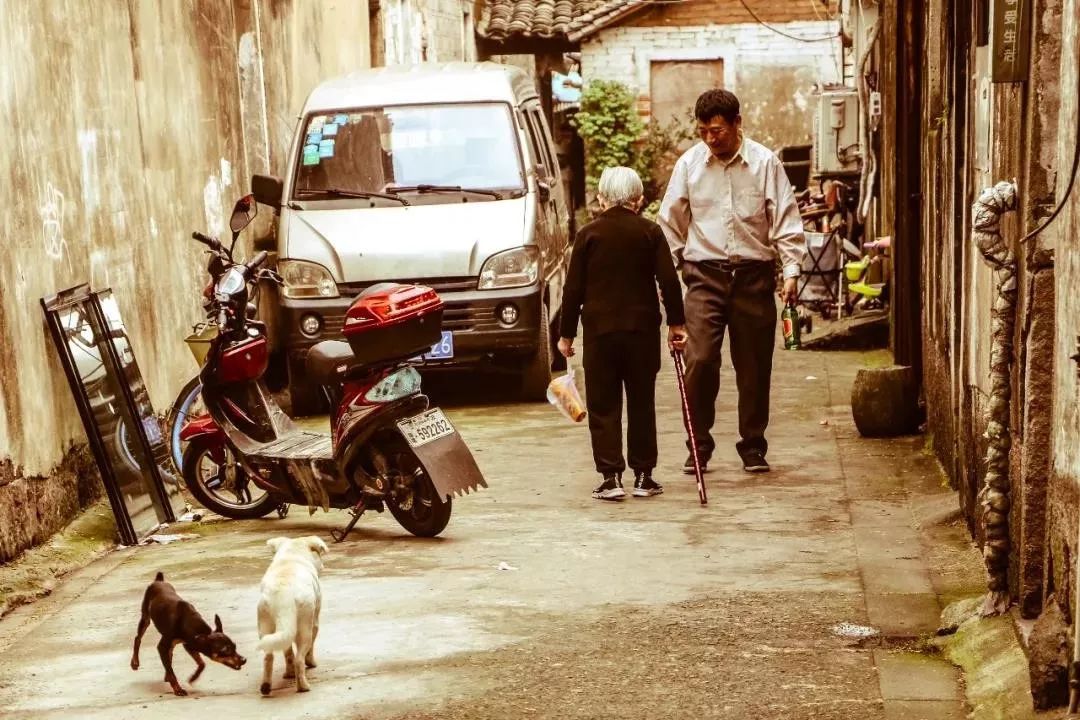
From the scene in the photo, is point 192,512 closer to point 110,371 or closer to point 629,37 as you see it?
point 110,371

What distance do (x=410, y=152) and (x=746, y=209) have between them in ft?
12.2

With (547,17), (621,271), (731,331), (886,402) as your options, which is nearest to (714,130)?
(621,271)

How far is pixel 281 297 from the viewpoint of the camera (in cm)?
1127

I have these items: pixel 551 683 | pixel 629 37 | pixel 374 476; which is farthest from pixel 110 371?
pixel 629 37

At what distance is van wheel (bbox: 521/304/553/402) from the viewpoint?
11570 millimetres

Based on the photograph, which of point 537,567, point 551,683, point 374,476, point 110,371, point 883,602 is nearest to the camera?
point 551,683

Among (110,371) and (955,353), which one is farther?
(110,371)

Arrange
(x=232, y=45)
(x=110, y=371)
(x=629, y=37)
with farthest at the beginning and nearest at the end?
(x=629, y=37) → (x=232, y=45) → (x=110, y=371)

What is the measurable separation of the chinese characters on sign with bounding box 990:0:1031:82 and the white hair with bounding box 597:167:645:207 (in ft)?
10.2

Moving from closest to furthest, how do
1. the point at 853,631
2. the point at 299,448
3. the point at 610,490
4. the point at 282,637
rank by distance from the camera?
1. the point at 282,637
2. the point at 853,631
3. the point at 299,448
4. the point at 610,490

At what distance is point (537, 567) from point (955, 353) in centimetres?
236

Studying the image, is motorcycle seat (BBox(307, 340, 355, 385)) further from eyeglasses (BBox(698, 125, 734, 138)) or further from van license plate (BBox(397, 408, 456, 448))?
eyeglasses (BBox(698, 125, 734, 138))

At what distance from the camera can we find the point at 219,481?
854cm

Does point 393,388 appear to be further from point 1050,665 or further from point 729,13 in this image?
point 729,13
